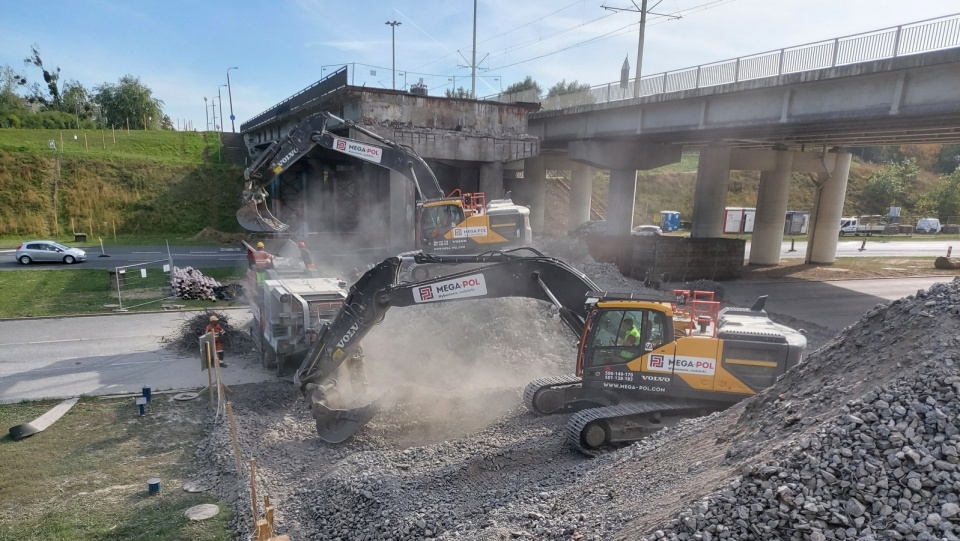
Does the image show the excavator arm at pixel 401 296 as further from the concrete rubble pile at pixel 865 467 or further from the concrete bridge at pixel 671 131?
the concrete bridge at pixel 671 131

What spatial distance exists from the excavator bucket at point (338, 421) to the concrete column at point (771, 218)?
2793 cm

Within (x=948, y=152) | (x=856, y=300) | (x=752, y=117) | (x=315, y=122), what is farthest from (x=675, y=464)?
(x=948, y=152)

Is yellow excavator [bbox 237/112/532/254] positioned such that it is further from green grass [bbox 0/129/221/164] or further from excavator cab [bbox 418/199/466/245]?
green grass [bbox 0/129/221/164]

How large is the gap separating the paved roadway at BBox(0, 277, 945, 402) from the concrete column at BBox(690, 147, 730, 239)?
763 cm

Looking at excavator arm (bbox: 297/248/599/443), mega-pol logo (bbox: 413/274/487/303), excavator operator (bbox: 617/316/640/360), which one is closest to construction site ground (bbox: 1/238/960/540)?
excavator arm (bbox: 297/248/599/443)

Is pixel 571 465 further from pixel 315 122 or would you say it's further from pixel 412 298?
pixel 315 122

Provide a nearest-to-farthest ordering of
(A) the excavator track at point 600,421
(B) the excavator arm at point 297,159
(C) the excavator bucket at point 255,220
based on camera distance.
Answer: (A) the excavator track at point 600,421 < (C) the excavator bucket at point 255,220 < (B) the excavator arm at point 297,159

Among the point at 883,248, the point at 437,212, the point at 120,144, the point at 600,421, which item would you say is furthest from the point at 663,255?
the point at 120,144

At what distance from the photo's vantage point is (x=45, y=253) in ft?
85.1

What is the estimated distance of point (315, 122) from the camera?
1600cm

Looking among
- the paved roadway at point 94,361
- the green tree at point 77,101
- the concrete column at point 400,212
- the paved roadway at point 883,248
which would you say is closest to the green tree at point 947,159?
the paved roadway at point 883,248

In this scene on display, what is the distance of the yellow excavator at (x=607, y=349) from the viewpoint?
8.20 metres

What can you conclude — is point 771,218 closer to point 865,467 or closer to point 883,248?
point 883,248

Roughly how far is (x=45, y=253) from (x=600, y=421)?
28522 millimetres
